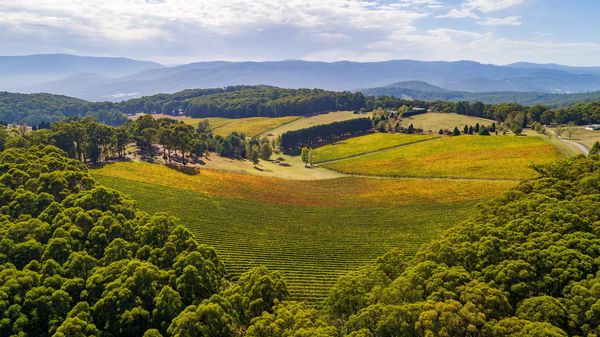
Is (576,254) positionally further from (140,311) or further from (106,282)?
(106,282)

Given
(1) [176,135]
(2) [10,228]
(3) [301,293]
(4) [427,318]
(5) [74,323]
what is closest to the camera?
(4) [427,318]

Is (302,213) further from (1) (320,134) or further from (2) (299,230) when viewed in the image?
(1) (320,134)

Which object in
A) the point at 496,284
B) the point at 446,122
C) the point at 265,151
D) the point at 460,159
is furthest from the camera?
the point at 446,122

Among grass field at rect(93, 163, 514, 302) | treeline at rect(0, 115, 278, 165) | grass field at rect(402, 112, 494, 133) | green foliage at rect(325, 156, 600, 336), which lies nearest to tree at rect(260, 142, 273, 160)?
treeline at rect(0, 115, 278, 165)

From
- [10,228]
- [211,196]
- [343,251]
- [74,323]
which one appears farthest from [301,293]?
[211,196]

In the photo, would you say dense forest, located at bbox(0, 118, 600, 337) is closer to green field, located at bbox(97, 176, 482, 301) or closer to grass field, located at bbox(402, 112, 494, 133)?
green field, located at bbox(97, 176, 482, 301)

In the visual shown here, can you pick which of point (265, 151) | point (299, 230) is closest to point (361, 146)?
point (265, 151)
